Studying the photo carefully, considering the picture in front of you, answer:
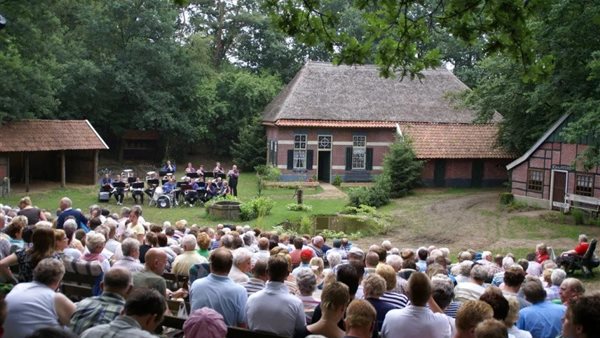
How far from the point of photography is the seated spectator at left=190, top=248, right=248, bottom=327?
6.85 m

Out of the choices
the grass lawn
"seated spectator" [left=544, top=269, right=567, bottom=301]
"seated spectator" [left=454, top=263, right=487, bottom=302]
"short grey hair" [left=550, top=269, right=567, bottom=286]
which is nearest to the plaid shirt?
"seated spectator" [left=454, top=263, right=487, bottom=302]

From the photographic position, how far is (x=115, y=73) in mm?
37438

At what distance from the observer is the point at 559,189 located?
91.3 feet

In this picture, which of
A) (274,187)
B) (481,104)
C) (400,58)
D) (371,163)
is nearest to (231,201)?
(274,187)

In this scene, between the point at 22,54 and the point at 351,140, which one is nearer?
the point at 22,54

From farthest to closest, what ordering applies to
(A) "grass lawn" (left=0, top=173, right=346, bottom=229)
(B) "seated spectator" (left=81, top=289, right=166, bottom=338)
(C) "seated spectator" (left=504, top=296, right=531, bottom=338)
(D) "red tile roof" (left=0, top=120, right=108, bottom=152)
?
(D) "red tile roof" (left=0, top=120, right=108, bottom=152)
(A) "grass lawn" (left=0, top=173, right=346, bottom=229)
(C) "seated spectator" (left=504, top=296, right=531, bottom=338)
(B) "seated spectator" (left=81, top=289, right=166, bottom=338)

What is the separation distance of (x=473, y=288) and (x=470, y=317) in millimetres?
3095

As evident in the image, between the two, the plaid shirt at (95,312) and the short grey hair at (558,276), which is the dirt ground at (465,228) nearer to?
the short grey hair at (558,276)

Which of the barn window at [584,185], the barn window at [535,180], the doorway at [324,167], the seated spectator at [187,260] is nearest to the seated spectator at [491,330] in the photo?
the seated spectator at [187,260]

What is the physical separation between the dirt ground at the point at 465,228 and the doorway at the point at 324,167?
7194 millimetres

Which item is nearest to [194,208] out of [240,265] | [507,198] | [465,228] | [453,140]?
[465,228]

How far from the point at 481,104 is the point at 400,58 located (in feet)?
75.3

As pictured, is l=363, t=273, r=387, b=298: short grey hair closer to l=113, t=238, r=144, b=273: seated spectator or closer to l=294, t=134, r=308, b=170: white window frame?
l=113, t=238, r=144, b=273: seated spectator

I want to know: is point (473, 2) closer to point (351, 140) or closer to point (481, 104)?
point (481, 104)
